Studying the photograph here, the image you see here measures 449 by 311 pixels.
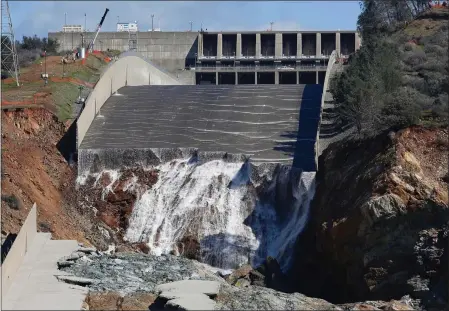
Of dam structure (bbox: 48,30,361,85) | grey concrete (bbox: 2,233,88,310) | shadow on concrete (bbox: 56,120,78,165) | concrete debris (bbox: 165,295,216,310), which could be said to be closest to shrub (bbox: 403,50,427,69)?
shadow on concrete (bbox: 56,120,78,165)

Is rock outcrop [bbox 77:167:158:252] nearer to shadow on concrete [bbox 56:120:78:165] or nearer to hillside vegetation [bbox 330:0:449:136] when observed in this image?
shadow on concrete [bbox 56:120:78:165]

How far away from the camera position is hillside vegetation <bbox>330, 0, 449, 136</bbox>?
159ft

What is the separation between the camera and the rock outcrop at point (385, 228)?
4094 centimetres

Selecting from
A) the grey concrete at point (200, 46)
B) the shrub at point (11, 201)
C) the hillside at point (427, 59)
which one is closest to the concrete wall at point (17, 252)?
the shrub at point (11, 201)

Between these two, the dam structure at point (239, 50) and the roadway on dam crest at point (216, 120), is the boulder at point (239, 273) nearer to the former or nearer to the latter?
the roadway on dam crest at point (216, 120)

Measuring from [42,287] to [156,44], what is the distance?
74327 millimetres

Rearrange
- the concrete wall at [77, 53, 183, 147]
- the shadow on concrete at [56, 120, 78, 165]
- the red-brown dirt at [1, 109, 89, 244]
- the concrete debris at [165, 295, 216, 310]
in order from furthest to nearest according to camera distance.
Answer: the concrete wall at [77, 53, 183, 147], the shadow on concrete at [56, 120, 78, 165], the red-brown dirt at [1, 109, 89, 244], the concrete debris at [165, 295, 216, 310]

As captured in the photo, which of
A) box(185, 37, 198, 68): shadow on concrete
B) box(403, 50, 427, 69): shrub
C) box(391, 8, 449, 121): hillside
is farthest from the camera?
box(185, 37, 198, 68): shadow on concrete

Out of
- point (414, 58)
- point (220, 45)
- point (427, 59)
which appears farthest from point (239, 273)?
point (220, 45)

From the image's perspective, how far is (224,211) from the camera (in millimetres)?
55375

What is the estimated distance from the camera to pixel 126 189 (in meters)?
58.6

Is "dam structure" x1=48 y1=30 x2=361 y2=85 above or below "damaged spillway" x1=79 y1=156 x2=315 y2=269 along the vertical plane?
above

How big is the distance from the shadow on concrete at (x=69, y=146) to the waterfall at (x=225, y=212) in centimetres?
587

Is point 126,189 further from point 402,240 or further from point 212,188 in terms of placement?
point 402,240
